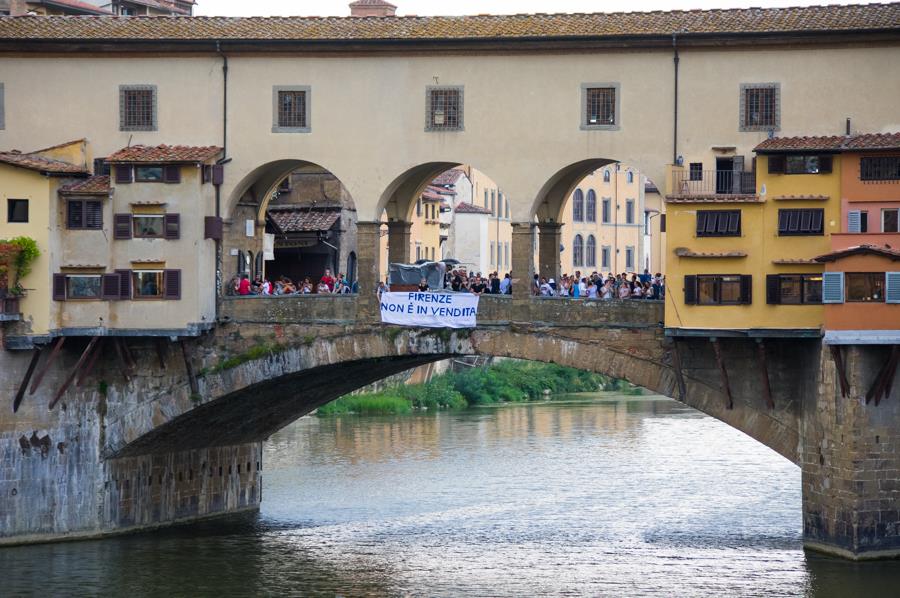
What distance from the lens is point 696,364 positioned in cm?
4312

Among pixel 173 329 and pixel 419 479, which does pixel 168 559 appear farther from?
pixel 419 479

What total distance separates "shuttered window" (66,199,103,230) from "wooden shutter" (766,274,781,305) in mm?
14701

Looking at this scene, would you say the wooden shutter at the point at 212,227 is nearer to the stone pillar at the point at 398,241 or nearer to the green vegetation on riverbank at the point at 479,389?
the stone pillar at the point at 398,241

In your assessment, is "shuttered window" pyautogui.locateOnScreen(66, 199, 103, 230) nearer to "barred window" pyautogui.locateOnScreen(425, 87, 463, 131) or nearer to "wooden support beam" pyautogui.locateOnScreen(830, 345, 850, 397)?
"barred window" pyautogui.locateOnScreen(425, 87, 463, 131)

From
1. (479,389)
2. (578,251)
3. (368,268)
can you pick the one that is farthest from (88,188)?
(578,251)

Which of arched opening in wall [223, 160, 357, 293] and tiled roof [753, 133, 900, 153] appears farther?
arched opening in wall [223, 160, 357, 293]

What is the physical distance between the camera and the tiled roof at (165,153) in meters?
45.0

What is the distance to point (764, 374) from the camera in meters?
42.5

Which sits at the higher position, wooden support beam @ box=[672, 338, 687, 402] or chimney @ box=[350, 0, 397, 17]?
chimney @ box=[350, 0, 397, 17]

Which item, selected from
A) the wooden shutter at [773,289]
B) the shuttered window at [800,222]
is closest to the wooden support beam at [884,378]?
the wooden shutter at [773,289]

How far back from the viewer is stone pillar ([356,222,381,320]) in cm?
4528

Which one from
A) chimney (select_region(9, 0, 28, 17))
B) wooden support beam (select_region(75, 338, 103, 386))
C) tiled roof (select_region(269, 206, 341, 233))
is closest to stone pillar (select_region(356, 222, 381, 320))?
wooden support beam (select_region(75, 338, 103, 386))

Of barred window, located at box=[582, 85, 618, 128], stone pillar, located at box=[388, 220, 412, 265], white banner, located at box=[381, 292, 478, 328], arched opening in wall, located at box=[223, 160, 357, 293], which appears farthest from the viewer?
arched opening in wall, located at box=[223, 160, 357, 293]

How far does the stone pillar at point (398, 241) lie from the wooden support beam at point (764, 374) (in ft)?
31.4
